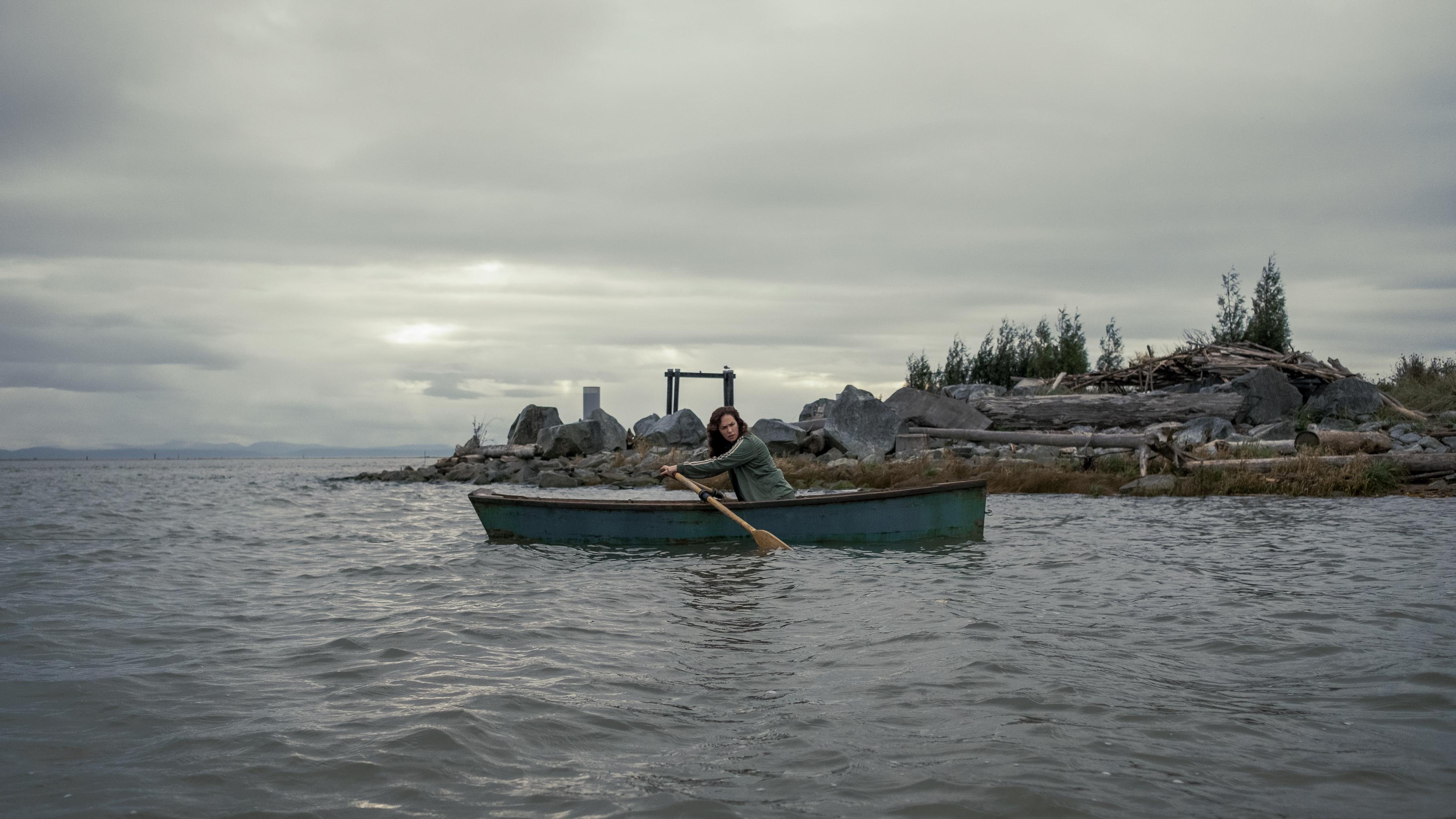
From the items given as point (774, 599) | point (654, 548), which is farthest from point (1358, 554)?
point (654, 548)

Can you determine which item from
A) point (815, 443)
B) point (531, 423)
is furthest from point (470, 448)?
point (815, 443)

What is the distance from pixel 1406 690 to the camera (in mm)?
4156

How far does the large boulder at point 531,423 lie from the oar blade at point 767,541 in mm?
20959

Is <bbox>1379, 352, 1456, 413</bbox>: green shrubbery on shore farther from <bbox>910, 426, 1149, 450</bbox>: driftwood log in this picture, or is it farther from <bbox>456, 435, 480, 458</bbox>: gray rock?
<bbox>456, 435, 480, 458</bbox>: gray rock

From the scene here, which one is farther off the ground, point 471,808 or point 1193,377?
point 1193,377

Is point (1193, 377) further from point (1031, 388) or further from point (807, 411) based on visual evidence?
point (807, 411)

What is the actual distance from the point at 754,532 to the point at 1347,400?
17507 millimetres

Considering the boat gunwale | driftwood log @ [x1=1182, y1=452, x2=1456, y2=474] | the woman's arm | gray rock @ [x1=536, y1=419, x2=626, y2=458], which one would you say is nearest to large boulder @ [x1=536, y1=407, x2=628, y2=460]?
gray rock @ [x1=536, y1=419, x2=626, y2=458]

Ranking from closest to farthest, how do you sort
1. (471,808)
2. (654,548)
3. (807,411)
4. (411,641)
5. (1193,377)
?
1. (471,808)
2. (411,641)
3. (654,548)
4. (1193,377)
5. (807,411)

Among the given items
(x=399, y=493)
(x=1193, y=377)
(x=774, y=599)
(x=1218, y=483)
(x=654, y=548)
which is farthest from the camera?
(x=1193, y=377)

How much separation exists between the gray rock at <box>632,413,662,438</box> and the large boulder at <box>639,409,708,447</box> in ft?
2.72

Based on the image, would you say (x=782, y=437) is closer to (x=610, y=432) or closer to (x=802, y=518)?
(x=610, y=432)

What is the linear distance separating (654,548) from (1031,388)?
61.1 ft

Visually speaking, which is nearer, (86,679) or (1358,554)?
(86,679)
